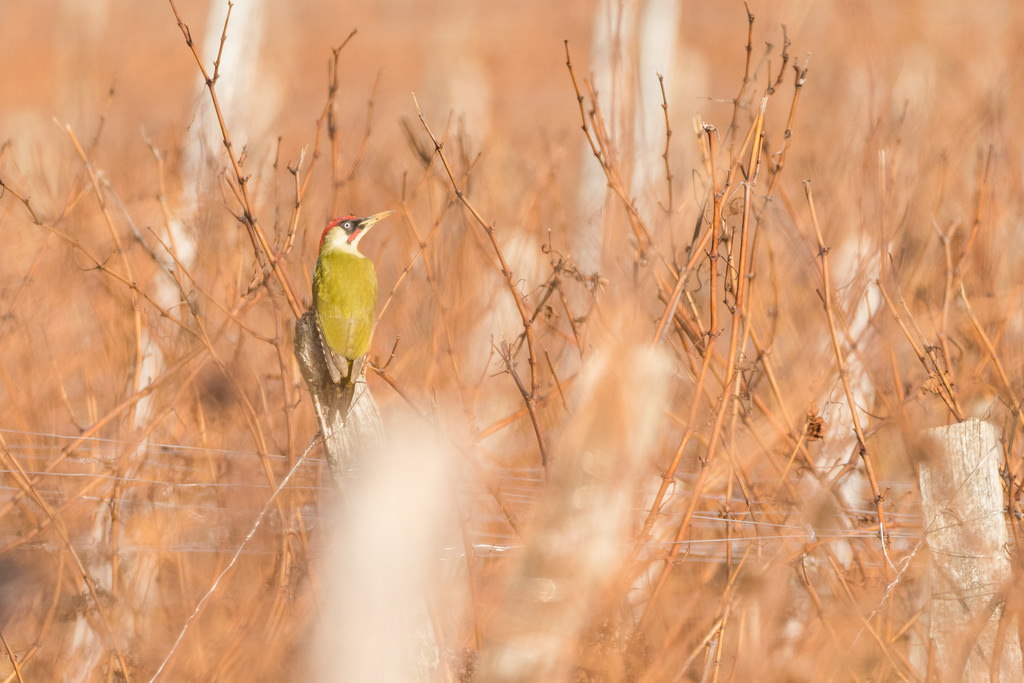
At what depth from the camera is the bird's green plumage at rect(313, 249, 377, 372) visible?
5.16ft

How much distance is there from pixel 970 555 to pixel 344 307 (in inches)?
51.6

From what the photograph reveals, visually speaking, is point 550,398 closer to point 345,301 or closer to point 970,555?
point 345,301

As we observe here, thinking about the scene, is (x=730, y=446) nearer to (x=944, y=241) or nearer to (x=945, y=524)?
(x=945, y=524)

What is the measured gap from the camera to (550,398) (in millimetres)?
2078

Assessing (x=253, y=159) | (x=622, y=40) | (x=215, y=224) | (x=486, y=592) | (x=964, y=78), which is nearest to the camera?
(x=622, y=40)

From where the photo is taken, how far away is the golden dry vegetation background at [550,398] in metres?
1.42

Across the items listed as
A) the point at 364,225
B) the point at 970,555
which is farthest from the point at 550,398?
the point at 970,555

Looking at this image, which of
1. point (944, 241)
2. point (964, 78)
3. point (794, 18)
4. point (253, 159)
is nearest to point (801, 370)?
point (944, 241)

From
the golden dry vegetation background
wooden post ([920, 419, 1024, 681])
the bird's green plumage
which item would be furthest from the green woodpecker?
wooden post ([920, 419, 1024, 681])

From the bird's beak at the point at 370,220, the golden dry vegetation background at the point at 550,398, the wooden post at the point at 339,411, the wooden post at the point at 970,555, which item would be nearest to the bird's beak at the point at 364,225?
the bird's beak at the point at 370,220

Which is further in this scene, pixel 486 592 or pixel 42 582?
pixel 42 582

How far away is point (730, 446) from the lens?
1574 millimetres

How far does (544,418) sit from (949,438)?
1.10 m

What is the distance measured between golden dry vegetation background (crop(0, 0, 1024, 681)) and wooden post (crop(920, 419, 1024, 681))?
9 centimetres
